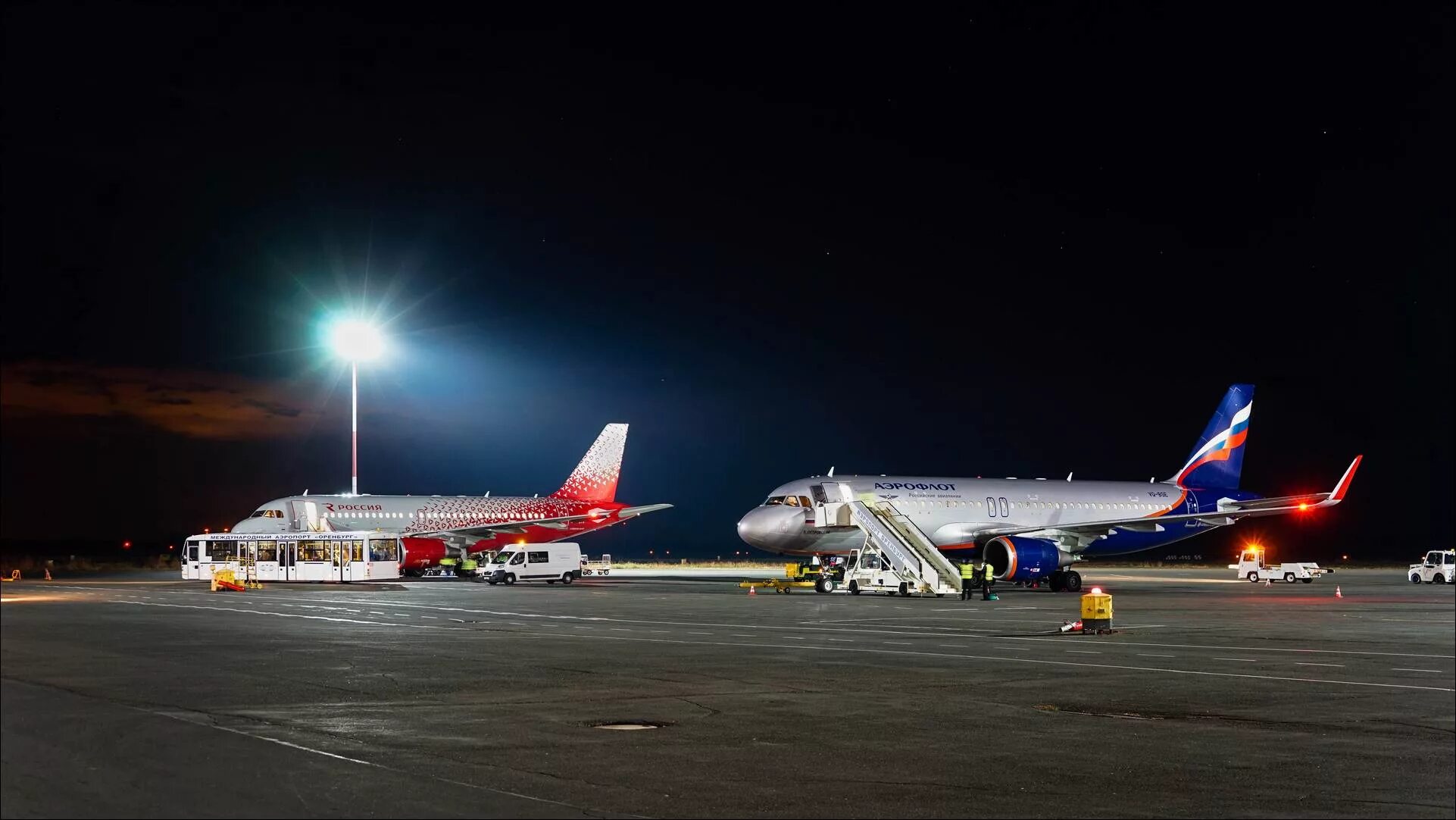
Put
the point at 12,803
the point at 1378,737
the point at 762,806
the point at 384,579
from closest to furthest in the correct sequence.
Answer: the point at 12,803
the point at 762,806
the point at 1378,737
the point at 384,579

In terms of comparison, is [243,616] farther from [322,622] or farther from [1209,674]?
[1209,674]

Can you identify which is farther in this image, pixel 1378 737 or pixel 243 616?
pixel 243 616

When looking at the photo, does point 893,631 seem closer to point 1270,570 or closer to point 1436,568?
point 1270,570

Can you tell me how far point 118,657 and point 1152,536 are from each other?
5515 cm

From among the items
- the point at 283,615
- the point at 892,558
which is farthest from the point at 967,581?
the point at 283,615

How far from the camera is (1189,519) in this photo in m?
66.8

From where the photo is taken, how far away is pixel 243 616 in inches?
1478

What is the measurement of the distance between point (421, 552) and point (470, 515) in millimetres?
7506

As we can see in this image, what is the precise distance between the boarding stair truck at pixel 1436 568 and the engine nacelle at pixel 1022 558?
29848 mm

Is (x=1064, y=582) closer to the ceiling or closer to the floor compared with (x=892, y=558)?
closer to the floor

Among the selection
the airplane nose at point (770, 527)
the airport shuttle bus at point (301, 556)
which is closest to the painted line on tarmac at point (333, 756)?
the airplane nose at point (770, 527)

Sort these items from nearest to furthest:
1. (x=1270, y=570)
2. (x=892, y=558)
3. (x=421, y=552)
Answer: (x=892, y=558), (x=421, y=552), (x=1270, y=570)

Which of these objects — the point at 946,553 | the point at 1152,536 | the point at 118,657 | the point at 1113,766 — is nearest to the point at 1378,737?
the point at 1113,766

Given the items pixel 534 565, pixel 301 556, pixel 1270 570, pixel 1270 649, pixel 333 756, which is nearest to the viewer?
pixel 333 756
